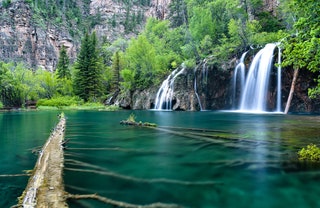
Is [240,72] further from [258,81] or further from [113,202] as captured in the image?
[113,202]

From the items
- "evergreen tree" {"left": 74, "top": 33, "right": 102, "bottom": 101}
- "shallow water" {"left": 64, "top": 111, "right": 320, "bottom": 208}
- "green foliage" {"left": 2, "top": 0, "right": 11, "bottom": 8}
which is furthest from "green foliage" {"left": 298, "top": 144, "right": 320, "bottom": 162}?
"green foliage" {"left": 2, "top": 0, "right": 11, "bottom": 8}

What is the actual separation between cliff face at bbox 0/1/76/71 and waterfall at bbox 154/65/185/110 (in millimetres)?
56338

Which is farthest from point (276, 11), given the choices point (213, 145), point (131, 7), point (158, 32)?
point (131, 7)

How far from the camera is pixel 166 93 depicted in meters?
38.5

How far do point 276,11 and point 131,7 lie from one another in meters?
80.8

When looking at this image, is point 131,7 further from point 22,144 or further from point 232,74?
point 22,144

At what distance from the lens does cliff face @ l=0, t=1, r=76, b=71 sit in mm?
77438

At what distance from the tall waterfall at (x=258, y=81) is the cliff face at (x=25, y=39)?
6999 cm

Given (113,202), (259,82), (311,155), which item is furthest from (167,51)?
(113,202)

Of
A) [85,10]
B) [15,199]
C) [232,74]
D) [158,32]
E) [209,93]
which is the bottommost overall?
[15,199]

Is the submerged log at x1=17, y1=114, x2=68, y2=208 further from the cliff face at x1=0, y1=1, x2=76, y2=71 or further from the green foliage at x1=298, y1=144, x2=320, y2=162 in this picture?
the cliff face at x1=0, y1=1, x2=76, y2=71

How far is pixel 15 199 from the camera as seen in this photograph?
14.1 feet

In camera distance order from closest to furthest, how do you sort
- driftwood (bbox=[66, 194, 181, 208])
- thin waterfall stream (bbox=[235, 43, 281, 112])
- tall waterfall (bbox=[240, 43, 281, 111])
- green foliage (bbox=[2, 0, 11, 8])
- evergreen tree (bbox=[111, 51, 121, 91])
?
driftwood (bbox=[66, 194, 181, 208]) < thin waterfall stream (bbox=[235, 43, 281, 112]) < tall waterfall (bbox=[240, 43, 281, 111]) < evergreen tree (bbox=[111, 51, 121, 91]) < green foliage (bbox=[2, 0, 11, 8])

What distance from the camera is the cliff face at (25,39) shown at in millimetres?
77438
